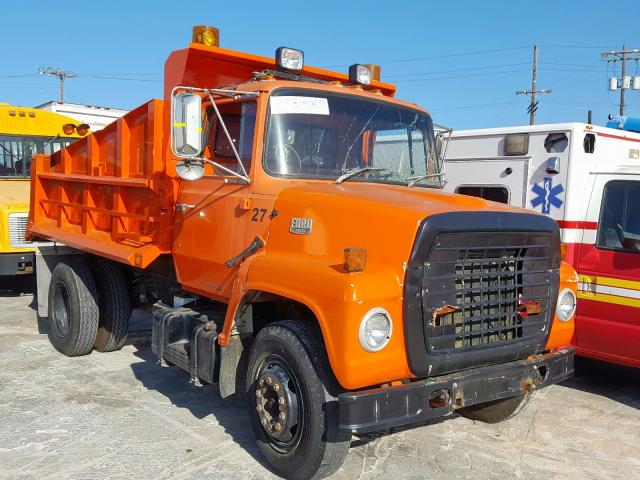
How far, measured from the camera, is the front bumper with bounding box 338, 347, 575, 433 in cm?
331

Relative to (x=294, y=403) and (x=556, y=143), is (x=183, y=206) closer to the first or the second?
(x=294, y=403)

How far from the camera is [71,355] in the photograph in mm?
6703

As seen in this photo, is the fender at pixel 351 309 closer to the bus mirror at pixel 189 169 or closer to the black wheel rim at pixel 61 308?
the bus mirror at pixel 189 169

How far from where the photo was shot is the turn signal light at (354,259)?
3.40m

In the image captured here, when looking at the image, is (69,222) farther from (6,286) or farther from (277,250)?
(6,286)

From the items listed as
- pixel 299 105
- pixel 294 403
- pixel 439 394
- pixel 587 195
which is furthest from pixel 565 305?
pixel 299 105

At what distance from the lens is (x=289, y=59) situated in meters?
4.93

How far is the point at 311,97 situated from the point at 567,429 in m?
3.28

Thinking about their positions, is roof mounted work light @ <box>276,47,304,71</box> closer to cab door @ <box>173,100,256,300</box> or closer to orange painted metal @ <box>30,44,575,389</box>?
orange painted metal @ <box>30,44,575,389</box>

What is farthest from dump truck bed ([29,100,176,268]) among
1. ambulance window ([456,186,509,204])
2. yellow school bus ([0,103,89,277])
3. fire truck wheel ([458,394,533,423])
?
ambulance window ([456,186,509,204])

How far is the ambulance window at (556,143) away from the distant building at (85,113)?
8.58 meters

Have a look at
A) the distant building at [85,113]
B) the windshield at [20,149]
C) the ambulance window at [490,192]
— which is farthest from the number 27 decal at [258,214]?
the distant building at [85,113]

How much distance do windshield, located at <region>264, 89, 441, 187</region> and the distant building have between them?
857 centimetres

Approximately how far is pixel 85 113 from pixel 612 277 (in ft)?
34.2
